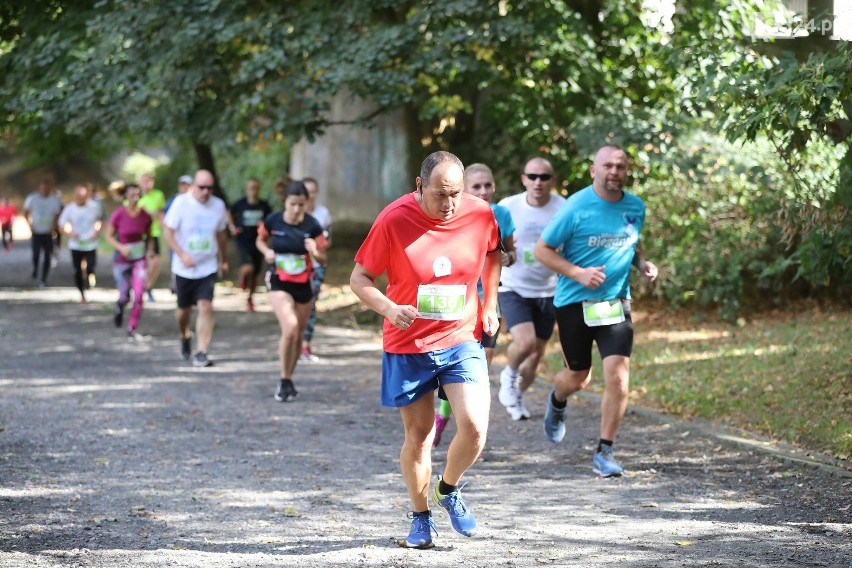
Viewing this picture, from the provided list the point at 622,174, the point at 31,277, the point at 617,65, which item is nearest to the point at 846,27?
the point at 622,174

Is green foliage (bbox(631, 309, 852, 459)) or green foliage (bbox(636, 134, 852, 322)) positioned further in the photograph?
green foliage (bbox(636, 134, 852, 322))

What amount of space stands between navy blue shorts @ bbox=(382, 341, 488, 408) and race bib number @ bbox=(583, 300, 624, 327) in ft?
6.10

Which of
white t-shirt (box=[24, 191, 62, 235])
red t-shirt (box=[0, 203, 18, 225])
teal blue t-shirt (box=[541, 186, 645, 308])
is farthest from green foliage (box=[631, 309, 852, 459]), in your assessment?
red t-shirt (box=[0, 203, 18, 225])

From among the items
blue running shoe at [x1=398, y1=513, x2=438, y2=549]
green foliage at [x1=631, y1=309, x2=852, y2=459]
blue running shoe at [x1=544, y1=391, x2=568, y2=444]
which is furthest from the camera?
green foliage at [x1=631, y1=309, x2=852, y2=459]

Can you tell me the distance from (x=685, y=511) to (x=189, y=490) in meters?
2.85

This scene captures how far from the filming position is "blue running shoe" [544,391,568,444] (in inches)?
347

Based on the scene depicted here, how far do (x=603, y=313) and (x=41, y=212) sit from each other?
18.3m

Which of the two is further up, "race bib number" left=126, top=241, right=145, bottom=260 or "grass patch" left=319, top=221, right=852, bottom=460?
"race bib number" left=126, top=241, right=145, bottom=260

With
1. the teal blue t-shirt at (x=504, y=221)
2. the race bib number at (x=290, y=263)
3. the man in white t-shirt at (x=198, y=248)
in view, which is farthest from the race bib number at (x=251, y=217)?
the teal blue t-shirt at (x=504, y=221)

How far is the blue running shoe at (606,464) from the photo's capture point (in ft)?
25.9

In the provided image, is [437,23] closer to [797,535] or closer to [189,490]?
[189,490]

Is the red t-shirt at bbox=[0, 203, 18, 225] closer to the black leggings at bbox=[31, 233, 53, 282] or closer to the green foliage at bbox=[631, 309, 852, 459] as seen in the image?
the black leggings at bbox=[31, 233, 53, 282]

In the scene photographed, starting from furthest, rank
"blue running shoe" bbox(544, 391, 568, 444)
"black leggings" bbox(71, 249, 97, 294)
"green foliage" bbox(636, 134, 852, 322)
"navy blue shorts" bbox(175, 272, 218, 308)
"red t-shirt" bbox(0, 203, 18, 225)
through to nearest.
→ "red t-shirt" bbox(0, 203, 18, 225)
"black leggings" bbox(71, 249, 97, 294)
"green foliage" bbox(636, 134, 852, 322)
"navy blue shorts" bbox(175, 272, 218, 308)
"blue running shoe" bbox(544, 391, 568, 444)

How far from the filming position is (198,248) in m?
13.0
